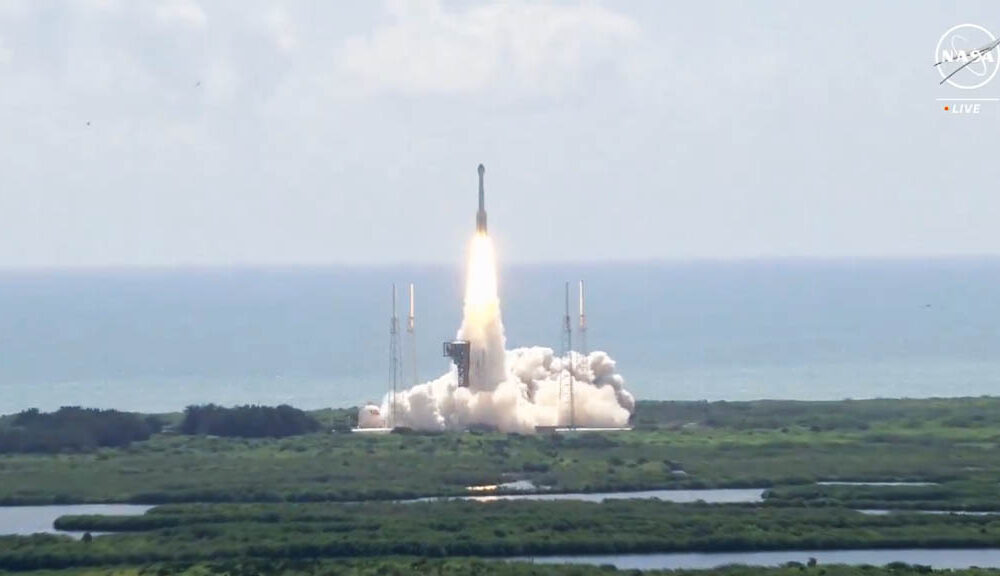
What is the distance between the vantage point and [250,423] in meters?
143

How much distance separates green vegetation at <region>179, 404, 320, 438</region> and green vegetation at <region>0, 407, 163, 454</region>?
2898 millimetres

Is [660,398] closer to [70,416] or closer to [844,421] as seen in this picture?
[844,421]

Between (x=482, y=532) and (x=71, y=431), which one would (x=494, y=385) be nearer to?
(x=71, y=431)

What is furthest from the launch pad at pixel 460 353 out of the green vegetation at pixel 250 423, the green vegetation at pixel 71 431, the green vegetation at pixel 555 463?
the green vegetation at pixel 71 431

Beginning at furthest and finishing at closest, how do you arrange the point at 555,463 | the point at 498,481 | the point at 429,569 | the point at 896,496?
1. the point at 555,463
2. the point at 498,481
3. the point at 896,496
4. the point at 429,569

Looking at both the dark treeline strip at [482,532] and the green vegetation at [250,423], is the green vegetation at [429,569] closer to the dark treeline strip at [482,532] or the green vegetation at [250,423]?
the dark treeline strip at [482,532]

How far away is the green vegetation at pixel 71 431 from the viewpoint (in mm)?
135125

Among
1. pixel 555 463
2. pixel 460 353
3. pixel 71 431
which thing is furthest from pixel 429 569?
pixel 71 431

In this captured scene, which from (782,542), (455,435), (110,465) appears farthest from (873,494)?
(110,465)

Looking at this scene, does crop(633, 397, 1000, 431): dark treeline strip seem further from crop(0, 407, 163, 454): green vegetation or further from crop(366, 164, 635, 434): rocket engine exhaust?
crop(0, 407, 163, 454): green vegetation

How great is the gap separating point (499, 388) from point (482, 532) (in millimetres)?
39598

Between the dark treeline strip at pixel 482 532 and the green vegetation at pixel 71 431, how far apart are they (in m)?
28.2

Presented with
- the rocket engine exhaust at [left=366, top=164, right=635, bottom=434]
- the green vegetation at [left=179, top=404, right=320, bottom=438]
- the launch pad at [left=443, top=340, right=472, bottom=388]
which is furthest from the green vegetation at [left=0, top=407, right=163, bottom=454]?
the launch pad at [left=443, top=340, right=472, bottom=388]

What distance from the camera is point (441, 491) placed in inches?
4579
